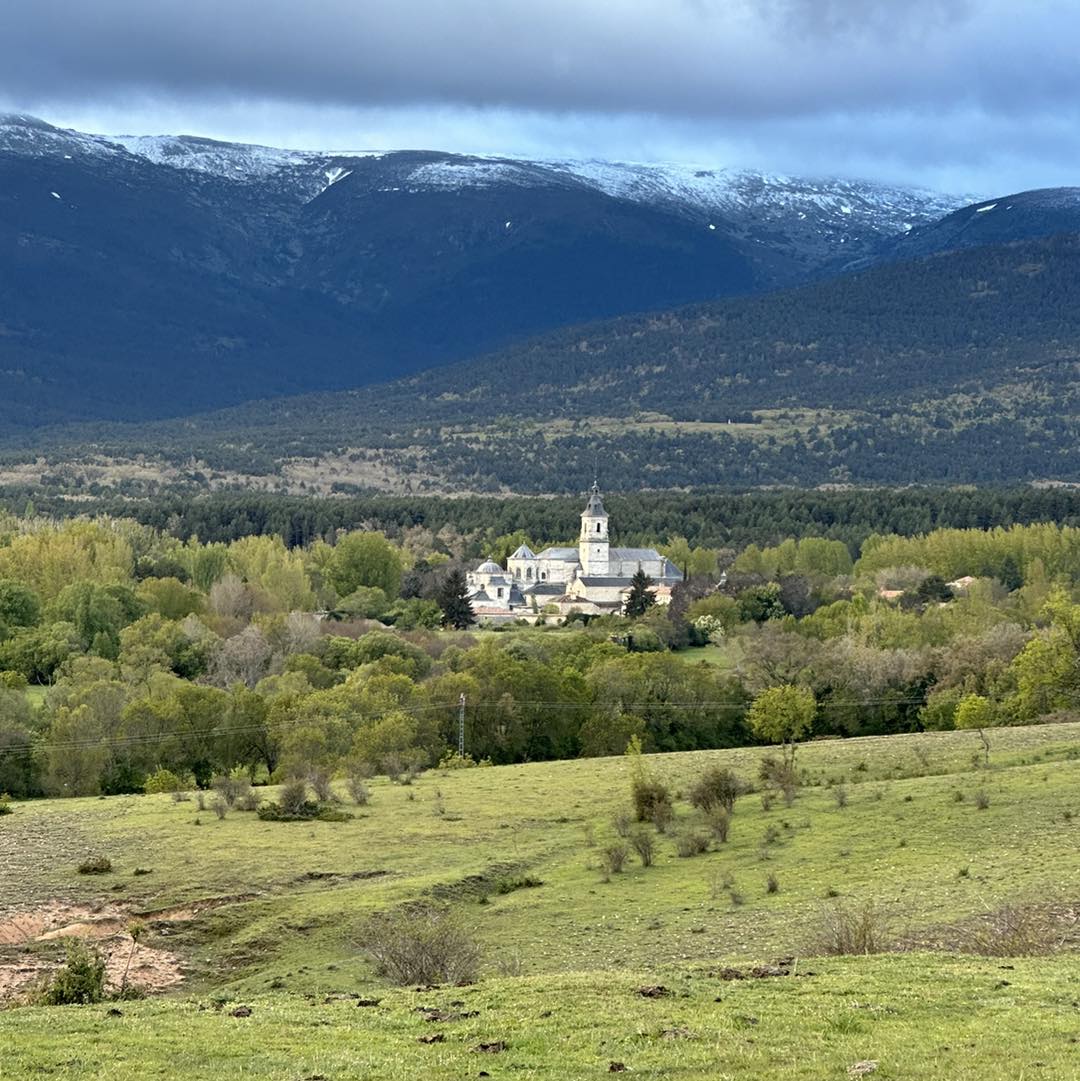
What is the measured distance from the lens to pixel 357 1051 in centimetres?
2238

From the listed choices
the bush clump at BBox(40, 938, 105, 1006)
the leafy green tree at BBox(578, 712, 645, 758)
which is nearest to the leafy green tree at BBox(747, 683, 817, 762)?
the leafy green tree at BBox(578, 712, 645, 758)

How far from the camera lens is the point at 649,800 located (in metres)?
47.4

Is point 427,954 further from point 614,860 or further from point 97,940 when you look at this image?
point 614,860

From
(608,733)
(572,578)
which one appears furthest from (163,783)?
(572,578)

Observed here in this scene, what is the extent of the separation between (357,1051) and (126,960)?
533 inches

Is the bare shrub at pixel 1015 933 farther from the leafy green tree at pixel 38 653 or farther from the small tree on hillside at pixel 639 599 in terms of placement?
the small tree on hillside at pixel 639 599

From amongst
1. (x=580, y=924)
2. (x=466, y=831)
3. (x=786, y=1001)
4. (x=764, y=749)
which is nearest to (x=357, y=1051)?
(x=786, y=1001)

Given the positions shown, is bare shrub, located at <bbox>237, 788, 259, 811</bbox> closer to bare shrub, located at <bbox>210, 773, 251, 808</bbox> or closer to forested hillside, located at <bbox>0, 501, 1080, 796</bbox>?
bare shrub, located at <bbox>210, 773, 251, 808</bbox>

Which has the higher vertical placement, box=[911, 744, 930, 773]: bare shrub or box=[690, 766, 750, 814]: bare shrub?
box=[690, 766, 750, 814]: bare shrub

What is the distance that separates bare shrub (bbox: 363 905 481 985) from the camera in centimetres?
2984

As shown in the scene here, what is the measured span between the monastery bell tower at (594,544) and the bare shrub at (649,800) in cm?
12956

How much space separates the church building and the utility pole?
245ft

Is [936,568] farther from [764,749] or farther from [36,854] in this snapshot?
[36,854]

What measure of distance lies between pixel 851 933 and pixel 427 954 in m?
6.71
